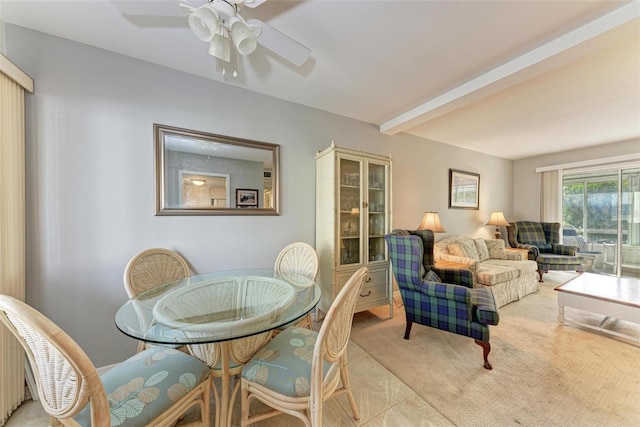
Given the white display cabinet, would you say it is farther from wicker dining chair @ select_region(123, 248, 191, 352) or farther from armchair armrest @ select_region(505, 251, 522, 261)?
armchair armrest @ select_region(505, 251, 522, 261)

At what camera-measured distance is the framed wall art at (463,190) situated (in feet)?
13.3

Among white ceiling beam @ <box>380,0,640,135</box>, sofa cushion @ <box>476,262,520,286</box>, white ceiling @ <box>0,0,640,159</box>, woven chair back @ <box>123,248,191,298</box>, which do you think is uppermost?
white ceiling @ <box>0,0,640,159</box>

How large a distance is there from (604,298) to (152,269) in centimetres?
395

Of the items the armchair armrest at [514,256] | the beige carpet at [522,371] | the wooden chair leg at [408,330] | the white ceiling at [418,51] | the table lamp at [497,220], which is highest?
the white ceiling at [418,51]

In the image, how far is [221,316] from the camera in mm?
1303

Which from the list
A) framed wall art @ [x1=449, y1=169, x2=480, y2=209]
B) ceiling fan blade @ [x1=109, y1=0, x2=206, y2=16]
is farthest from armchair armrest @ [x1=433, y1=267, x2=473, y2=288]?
ceiling fan blade @ [x1=109, y1=0, x2=206, y2=16]

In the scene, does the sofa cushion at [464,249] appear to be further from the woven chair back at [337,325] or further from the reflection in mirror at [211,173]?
the woven chair back at [337,325]

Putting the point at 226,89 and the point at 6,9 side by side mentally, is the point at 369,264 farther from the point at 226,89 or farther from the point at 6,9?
the point at 6,9

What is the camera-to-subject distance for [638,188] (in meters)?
3.83

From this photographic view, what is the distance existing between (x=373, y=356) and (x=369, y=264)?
2.96 feet

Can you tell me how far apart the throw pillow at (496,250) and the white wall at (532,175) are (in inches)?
74.4

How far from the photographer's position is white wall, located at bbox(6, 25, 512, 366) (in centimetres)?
158

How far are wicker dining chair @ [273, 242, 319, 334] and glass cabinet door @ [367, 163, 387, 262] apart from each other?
2.96 feet

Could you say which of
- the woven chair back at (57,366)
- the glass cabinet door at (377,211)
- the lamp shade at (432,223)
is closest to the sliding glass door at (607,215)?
the lamp shade at (432,223)
